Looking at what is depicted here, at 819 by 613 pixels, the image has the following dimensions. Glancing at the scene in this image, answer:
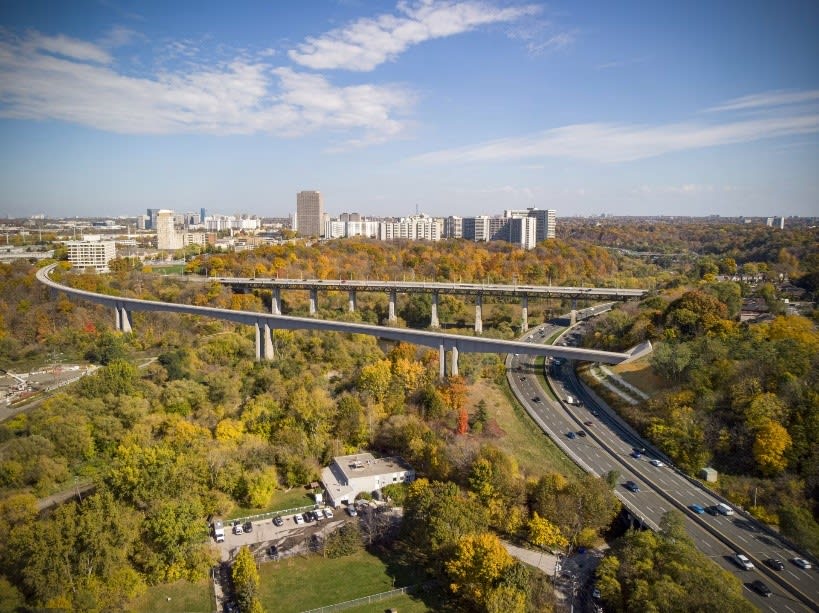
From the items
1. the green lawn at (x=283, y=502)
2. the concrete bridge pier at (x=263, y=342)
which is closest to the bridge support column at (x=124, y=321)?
the concrete bridge pier at (x=263, y=342)

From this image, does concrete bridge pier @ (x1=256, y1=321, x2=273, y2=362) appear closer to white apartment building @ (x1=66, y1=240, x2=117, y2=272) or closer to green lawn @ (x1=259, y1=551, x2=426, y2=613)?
green lawn @ (x1=259, y1=551, x2=426, y2=613)

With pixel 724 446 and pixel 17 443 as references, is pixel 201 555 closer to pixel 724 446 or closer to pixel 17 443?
pixel 17 443

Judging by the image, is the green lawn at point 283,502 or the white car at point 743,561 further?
the green lawn at point 283,502

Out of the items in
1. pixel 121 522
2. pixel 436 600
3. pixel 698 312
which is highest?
pixel 698 312

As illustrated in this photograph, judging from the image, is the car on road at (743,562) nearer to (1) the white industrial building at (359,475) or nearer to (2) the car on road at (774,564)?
(2) the car on road at (774,564)

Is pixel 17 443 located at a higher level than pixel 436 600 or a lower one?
higher

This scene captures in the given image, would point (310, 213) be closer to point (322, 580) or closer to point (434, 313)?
point (434, 313)

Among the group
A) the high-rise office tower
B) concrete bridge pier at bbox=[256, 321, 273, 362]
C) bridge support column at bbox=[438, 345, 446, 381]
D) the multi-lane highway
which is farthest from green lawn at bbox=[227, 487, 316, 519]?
the high-rise office tower

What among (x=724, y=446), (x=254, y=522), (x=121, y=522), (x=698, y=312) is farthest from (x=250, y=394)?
(x=698, y=312)
